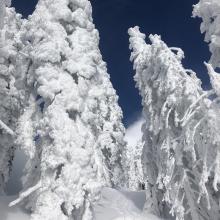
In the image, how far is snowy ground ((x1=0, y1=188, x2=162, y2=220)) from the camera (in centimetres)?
1625

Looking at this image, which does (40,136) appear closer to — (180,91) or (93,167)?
(93,167)

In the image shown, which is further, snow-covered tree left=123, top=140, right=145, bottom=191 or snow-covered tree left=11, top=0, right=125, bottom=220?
snow-covered tree left=123, top=140, right=145, bottom=191

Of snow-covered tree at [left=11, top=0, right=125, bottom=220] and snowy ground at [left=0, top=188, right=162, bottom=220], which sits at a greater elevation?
snow-covered tree at [left=11, top=0, right=125, bottom=220]

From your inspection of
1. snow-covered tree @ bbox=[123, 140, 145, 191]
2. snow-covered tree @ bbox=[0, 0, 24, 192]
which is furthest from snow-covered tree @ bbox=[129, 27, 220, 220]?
snow-covered tree @ bbox=[123, 140, 145, 191]

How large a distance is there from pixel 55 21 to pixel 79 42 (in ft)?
5.29

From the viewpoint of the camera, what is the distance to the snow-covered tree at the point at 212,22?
12586 mm

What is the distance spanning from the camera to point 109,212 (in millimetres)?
23312

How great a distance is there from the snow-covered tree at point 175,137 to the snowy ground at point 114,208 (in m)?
1.87

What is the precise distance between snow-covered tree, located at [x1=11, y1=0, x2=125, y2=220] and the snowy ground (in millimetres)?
857

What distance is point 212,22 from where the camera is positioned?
13023 mm

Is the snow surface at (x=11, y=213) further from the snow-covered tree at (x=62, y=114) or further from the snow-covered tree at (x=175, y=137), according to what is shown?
the snow-covered tree at (x=175, y=137)

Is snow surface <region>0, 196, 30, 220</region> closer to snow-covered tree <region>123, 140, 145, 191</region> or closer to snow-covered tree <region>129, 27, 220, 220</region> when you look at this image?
snow-covered tree <region>129, 27, 220, 220</region>

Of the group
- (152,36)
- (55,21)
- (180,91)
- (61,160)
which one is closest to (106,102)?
(152,36)

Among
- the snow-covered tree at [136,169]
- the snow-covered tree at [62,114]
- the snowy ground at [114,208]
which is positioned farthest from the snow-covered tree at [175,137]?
the snow-covered tree at [136,169]
